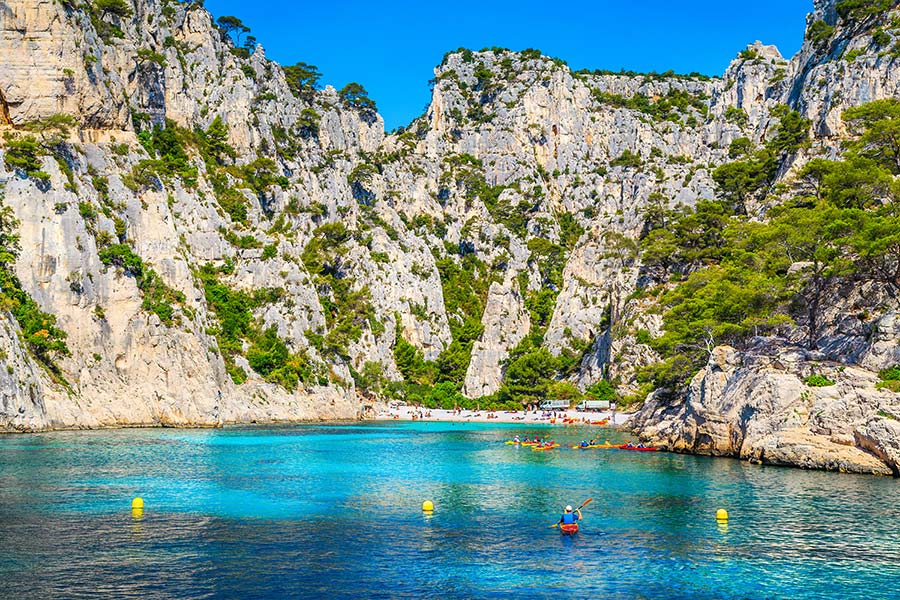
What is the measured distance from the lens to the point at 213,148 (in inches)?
4464

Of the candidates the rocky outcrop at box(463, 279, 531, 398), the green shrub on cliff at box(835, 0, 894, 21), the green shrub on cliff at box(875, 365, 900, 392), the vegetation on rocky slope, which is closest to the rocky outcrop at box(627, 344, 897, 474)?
the green shrub on cliff at box(875, 365, 900, 392)

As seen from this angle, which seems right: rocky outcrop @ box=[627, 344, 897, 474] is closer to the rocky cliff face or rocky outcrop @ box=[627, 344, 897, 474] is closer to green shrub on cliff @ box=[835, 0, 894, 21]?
the rocky cliff face

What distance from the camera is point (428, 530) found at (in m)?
28.3

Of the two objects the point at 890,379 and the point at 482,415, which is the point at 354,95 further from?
the point at 890,379

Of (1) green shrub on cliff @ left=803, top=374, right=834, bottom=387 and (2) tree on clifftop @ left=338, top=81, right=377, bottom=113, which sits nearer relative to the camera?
(1) green shrub on cliff @ left=803, top=374, right=834, bottom=387

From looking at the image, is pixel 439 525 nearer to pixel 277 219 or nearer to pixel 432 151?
pixel 277 219

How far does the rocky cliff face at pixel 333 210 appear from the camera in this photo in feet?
237

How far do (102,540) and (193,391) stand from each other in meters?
55.7

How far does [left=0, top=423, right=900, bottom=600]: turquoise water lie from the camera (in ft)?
68.8

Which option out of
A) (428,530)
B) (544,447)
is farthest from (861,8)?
(428,530)

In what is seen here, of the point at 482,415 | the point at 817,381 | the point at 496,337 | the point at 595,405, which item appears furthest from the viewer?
the point at 496,337

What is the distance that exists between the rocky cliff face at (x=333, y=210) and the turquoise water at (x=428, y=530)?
11635 mm

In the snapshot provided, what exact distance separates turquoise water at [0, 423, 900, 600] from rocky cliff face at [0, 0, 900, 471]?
11635 millimetres

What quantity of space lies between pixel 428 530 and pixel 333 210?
351 ft
